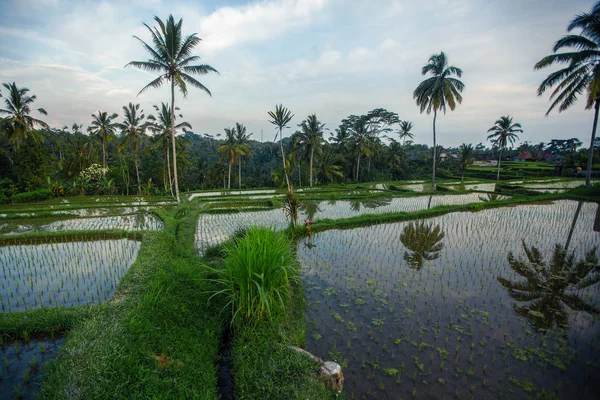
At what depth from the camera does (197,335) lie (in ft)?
13.6

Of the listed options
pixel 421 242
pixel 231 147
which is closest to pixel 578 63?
pixel 421 242

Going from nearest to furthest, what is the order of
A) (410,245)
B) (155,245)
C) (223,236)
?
(155,245) < (410,245) < (223,236)

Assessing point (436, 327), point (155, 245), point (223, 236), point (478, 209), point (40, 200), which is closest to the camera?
point (436, 327)

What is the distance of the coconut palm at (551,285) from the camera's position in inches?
206

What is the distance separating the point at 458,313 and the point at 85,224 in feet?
44.7

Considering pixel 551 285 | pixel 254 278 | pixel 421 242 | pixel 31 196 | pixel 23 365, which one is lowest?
pixel 23 365

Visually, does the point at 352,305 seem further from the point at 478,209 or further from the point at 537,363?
the point at 478,209

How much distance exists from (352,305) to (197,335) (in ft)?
9.34

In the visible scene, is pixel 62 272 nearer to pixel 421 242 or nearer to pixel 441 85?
pixel 421 242

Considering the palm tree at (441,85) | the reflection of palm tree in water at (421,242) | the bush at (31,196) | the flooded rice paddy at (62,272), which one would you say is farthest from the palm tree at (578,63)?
the bush at (31,196)

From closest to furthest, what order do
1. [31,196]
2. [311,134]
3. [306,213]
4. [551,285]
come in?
[551,285]
[306,213]
[31,196]
[311,134]

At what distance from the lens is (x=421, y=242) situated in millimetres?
9477

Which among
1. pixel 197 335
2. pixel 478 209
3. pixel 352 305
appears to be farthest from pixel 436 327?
pixel 478 209

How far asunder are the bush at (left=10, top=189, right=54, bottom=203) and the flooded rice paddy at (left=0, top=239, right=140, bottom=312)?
14.1 metres
